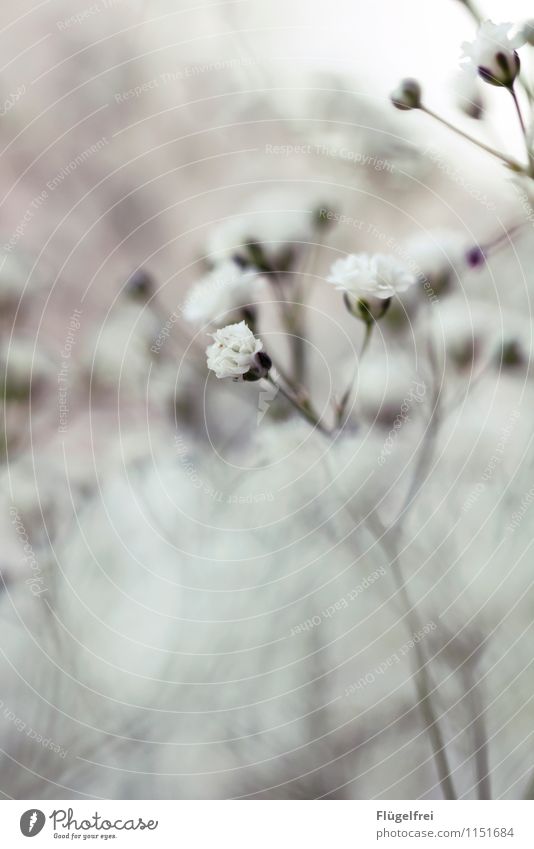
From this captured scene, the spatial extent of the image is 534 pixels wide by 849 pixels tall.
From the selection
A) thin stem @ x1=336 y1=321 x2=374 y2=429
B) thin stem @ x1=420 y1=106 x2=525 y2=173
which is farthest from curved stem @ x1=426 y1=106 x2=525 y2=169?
thin stem @ x1=336 y1=321 x2=374 y2=429

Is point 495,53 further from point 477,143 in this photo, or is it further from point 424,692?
point 424,692

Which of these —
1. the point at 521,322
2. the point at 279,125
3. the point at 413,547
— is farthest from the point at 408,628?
the point at 279,125

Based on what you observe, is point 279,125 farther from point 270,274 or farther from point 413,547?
point 413,547

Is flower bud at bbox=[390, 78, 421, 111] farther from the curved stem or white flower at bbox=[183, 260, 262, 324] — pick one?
white flower at bbox=[183, 260, 262, 324]

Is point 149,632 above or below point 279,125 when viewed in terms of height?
below
